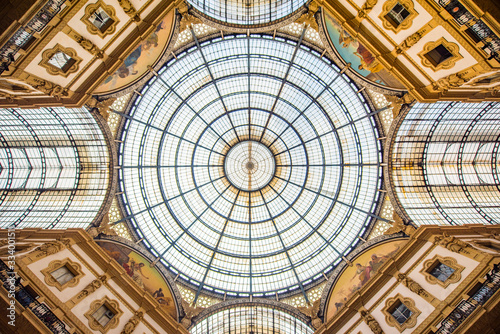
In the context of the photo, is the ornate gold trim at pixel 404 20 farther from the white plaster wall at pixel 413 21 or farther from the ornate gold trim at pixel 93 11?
the ornate gold trim at pixel 93 11

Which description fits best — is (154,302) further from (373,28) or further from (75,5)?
(373,28)

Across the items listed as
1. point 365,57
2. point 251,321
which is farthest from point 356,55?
point 251,321

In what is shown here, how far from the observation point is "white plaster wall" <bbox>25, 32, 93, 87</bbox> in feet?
38.9

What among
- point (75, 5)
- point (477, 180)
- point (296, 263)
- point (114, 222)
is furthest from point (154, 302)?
point (477, 180)

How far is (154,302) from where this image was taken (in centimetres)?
1828

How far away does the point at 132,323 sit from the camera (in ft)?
53.2

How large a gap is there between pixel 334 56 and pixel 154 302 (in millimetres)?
20730

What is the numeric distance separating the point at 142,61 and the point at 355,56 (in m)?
14.1

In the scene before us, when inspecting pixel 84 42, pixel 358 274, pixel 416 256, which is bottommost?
pixel 84 42

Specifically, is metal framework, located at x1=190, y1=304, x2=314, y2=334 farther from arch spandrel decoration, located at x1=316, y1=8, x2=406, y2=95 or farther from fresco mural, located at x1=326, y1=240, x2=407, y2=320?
arch spandrel decoration, located at x1=316, y1=8, x2=406, y2=95

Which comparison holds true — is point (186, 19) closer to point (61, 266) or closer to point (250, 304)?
point (61, 266)

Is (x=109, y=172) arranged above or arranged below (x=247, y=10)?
below

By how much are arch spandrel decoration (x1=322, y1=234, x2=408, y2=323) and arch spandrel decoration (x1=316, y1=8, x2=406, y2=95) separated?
1068 centimetres

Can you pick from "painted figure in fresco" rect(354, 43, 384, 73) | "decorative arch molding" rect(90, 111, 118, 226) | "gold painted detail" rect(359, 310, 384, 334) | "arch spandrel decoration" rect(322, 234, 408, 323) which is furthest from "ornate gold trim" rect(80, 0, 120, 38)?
"arch spandrel decoration" rect(322, 234, 408, 323)
